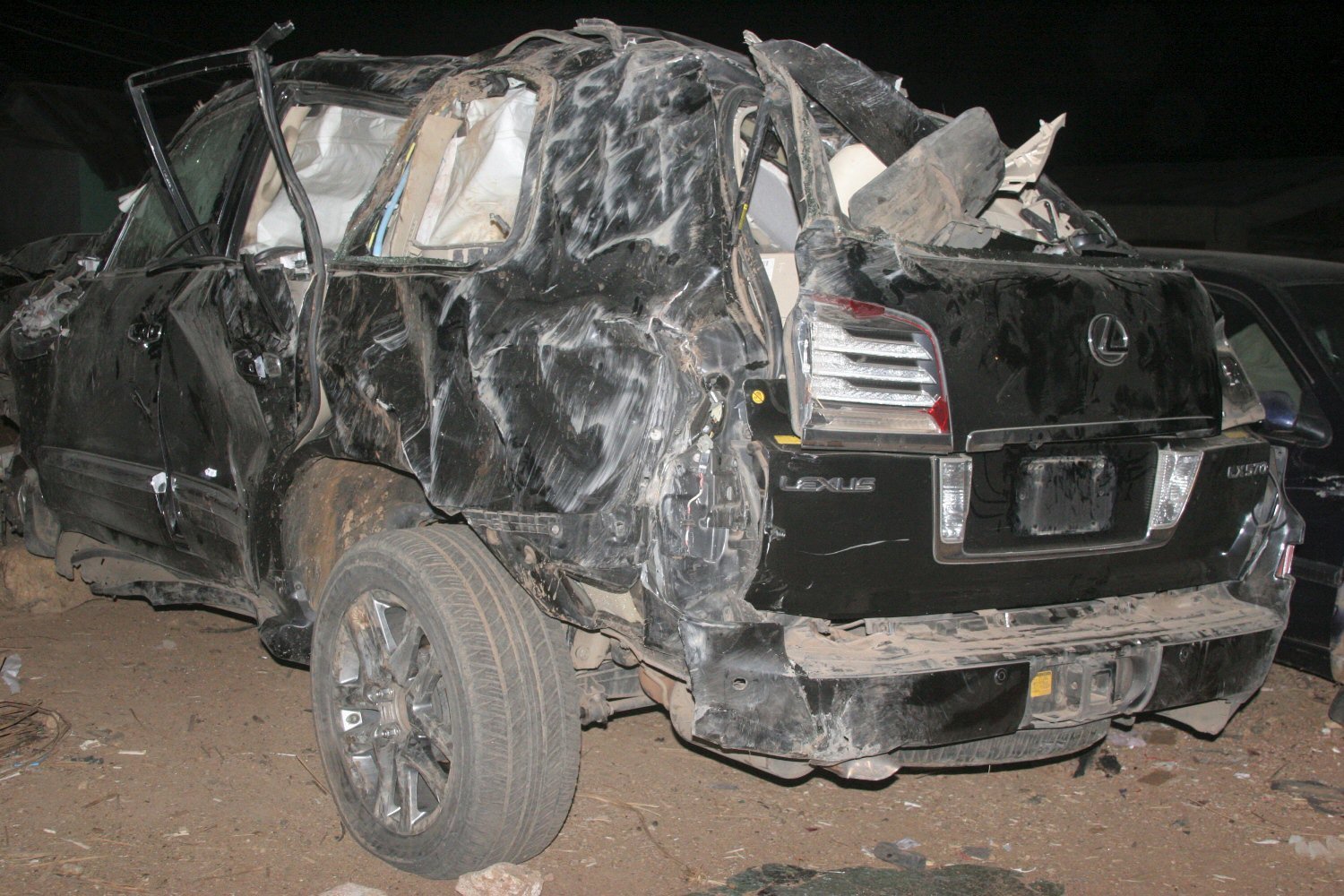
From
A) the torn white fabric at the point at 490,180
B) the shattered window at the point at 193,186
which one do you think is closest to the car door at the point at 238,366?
the shattered window at the point at 193,186

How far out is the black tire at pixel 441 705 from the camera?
2.78 m

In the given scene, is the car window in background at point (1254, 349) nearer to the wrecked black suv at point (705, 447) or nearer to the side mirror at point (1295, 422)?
the side mirror at point (1295, 422)

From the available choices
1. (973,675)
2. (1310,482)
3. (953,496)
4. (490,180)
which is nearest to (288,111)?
(490,180)

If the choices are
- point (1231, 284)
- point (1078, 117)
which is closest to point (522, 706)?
point (1231, 284)

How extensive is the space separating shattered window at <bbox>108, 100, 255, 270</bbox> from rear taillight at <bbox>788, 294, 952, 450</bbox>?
7.51ft

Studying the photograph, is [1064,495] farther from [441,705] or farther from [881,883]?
[441,705]

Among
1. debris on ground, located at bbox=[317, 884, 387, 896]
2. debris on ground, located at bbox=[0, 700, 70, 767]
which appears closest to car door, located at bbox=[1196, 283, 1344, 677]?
debris on ground, located at bbox=[317, 884, 387, 896]

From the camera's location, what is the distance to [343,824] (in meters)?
3.38

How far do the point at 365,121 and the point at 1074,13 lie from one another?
1845 centimetres

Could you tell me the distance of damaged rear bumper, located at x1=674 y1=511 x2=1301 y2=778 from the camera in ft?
8.13

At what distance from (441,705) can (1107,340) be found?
1894 millimetres

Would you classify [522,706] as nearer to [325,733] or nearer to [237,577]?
[325,733]

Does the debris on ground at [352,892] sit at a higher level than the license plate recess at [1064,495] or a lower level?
lower

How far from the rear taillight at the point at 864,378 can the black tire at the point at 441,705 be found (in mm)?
915
